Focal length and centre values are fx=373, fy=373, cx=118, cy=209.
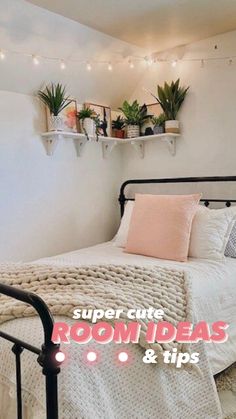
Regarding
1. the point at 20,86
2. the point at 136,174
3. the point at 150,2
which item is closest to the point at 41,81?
the point at 20,86

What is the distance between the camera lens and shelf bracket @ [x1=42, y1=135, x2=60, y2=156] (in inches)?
116

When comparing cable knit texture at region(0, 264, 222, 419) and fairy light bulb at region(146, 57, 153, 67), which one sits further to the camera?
fairy light bulb at region(146, 57, 153, 67)

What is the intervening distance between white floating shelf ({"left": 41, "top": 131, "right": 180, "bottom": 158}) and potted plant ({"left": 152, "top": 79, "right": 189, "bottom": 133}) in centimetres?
9

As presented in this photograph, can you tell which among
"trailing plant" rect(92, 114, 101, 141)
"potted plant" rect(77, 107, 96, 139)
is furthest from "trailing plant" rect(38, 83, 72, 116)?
"trailing plant" rect(92, 114, 101, 141)

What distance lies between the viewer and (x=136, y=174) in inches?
140

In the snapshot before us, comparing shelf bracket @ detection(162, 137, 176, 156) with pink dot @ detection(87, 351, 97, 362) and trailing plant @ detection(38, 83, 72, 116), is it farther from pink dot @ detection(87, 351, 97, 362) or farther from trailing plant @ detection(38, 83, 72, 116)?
pink dot @ detection(87, 351, 97, 362)

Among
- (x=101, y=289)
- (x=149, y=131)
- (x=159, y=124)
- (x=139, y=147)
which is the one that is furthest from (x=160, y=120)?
(x=101, y=289)

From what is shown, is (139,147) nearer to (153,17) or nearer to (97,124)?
(97,124)

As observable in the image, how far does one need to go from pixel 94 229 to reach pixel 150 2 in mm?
1873

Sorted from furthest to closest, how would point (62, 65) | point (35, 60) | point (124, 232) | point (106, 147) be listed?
1. point (106, 147)
2. point (124, 232)
3. point (62, 65)
4. point (35, 60)

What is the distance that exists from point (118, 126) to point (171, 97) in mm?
591

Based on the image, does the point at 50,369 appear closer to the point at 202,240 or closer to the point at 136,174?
the point at 202,240

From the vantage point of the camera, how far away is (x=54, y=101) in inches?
111

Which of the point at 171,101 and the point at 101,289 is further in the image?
the point at 171,101
